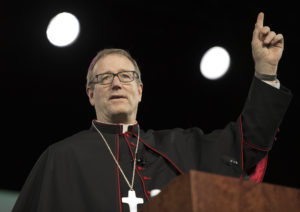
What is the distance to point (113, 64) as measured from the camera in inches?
126

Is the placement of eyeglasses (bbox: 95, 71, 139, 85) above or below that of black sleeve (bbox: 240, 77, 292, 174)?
above

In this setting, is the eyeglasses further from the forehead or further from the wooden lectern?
the wooden lectern

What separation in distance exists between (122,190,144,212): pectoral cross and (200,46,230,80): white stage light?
263 cm

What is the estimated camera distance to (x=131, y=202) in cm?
245

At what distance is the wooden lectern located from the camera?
1527 millimetres

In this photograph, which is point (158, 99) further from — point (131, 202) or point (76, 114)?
point (131, 202)

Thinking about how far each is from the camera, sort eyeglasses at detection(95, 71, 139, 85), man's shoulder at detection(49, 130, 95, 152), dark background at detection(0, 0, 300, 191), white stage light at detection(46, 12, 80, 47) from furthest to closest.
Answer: dark background at detection(0, 0, 300, 191)
white stage light at detection(46, 12, 80, 47)
eyeglasses at detection(95, 71, 139, 85)
man's shoulder at detection(49, 130, 95, 152)

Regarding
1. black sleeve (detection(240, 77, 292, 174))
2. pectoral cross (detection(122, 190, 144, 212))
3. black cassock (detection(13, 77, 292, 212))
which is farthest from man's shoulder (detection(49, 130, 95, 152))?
black sleeve (detection(240, 77, 292, 174))

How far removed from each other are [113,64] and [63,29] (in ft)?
3.75

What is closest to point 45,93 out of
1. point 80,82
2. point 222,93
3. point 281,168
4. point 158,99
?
point 80,82

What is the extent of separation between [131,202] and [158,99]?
272 centimetres

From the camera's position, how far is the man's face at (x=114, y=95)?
299 cm

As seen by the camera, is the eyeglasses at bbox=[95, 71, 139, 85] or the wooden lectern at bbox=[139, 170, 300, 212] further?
the eyeglasses at bbox=[95, 71, 139, 85]

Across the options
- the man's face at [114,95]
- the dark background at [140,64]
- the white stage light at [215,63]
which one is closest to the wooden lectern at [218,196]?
the man's face at [114,95]
